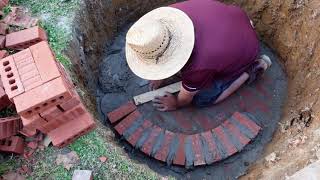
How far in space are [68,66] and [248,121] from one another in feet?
5.57

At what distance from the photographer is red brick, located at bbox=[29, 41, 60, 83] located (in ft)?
8.77

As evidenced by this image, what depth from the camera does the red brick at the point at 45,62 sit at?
267 cm

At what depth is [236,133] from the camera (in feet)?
12.3

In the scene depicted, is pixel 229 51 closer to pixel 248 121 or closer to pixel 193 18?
pixel 193 18

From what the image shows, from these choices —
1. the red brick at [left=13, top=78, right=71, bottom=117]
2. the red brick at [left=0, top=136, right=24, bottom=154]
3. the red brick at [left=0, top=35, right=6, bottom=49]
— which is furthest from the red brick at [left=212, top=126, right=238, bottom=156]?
the red brick at [left=0, top=35, right=6, bottom=49]

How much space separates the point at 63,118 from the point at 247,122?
1730mm

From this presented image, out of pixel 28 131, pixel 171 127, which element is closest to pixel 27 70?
pixel 28 131

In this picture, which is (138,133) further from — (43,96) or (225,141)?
(43,96)

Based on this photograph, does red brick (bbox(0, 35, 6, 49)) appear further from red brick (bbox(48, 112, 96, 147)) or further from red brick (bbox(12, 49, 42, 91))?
red brick (bbox(48, 112, 96, 147))

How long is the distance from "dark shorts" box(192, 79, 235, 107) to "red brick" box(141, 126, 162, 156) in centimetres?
45

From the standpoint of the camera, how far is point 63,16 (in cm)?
357

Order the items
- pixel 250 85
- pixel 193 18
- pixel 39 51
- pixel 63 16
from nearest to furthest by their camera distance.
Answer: pixel 39 51 < pixel 193 18 < pixel 63 16 < pixel 250 85

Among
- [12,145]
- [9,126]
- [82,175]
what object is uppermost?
[9,126]

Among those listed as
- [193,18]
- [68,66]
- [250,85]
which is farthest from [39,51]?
[250,85]
